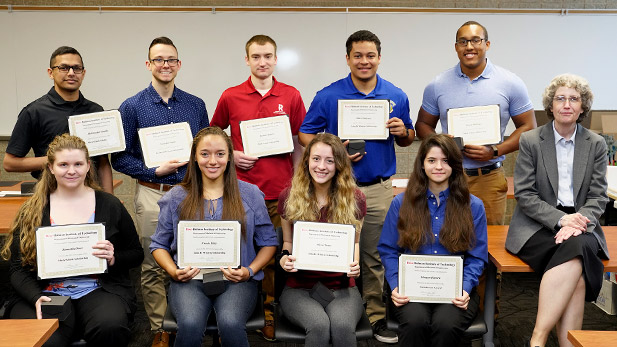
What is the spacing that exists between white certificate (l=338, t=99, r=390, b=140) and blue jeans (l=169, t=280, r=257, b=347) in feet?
3.97

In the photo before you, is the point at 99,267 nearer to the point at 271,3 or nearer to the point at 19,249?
the point at 19,249

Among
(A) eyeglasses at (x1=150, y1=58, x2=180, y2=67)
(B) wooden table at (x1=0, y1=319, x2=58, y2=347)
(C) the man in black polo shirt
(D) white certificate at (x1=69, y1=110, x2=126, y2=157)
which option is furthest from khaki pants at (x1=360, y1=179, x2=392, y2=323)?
(B) wooden table at (x1=0, y1=319, x2=58, y2=347)

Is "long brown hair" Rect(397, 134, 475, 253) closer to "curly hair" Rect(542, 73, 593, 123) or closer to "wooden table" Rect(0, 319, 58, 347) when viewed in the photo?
"curly hair" Rect(542, 73, 593, 123)

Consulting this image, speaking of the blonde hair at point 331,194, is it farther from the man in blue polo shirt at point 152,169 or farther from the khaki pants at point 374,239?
the man in blue polo shirt at point 152,169

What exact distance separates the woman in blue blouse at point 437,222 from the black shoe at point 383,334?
87cm

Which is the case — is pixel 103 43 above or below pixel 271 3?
below

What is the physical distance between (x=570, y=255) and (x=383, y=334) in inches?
51.6

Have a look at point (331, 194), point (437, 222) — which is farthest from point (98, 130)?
point (437, 222)

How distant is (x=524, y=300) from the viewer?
4465mm

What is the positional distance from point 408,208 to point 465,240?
0.32 metres

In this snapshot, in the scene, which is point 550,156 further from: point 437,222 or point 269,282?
point 269,282

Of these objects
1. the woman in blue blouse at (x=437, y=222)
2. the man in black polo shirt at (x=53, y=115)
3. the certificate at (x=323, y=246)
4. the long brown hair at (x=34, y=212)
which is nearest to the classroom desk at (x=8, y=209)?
the man in black polo shirt at (x=53, y=115)

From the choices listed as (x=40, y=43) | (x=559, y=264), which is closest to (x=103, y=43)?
(x=40, y=43)

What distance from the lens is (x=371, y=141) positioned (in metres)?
3.54
